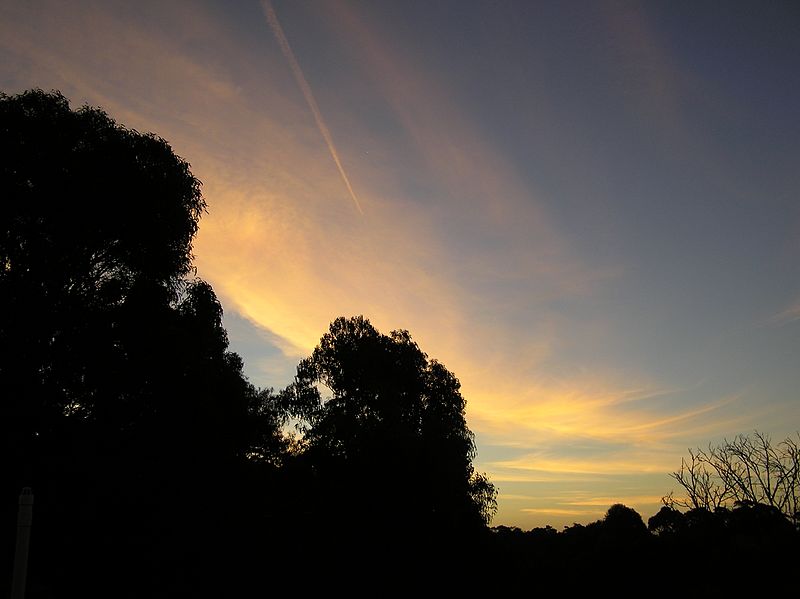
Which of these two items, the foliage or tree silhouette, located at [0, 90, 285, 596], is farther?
the foliage

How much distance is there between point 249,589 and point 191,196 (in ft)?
66.9

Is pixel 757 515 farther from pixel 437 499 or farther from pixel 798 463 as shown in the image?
pixel 437 499

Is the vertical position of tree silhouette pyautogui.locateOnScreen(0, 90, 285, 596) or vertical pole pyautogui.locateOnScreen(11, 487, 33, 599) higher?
tree silhouette pyautogui.locateOnScreen(0, 90, 285, 596)

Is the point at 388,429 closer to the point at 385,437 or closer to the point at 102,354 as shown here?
the point at 385,437

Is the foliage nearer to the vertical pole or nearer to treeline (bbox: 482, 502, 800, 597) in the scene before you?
treeline (bbox: 482, 502, 800, 597)

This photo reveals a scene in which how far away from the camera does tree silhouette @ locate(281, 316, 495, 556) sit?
34.0 metres

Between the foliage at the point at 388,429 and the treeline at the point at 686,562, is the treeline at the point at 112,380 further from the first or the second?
the treeline at the point at 686,562

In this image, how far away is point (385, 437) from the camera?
34625mm

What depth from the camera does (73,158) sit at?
59.0ft

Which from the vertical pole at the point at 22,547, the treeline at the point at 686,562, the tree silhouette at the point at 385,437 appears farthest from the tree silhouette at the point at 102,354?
the treeline at the point at 686,562

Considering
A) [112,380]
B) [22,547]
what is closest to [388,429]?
[112,380]

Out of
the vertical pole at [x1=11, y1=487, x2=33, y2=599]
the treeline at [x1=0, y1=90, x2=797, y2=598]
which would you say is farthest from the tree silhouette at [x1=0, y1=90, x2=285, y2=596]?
the vertical pole at [x1=11, y1=487, x2=33, y2=599]

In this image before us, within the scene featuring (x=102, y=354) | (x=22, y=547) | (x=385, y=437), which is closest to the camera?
(x=22, y=547)

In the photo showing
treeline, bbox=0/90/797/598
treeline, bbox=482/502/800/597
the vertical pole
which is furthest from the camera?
treeline, bbox=482/502/800/597
